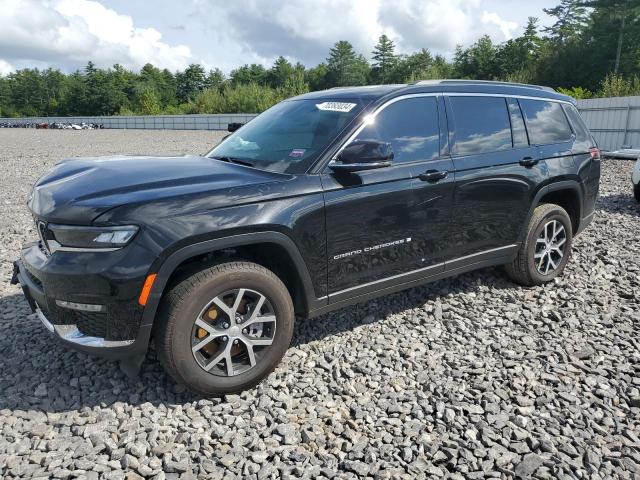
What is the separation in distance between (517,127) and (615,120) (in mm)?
16740

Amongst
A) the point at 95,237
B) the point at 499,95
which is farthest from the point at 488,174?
the point at 95,237

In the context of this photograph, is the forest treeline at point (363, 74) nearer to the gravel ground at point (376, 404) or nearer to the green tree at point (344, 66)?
the green tree at point (344, 66)

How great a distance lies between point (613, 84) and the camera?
78.7ft

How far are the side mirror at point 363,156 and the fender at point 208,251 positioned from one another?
624mm

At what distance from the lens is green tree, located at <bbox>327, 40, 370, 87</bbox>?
85125 mm

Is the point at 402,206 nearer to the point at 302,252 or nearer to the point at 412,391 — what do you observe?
the point at 302,252

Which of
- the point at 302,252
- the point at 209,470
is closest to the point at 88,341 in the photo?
the point at 209,470

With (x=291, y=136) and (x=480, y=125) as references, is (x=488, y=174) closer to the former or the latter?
(x=480, y=125)

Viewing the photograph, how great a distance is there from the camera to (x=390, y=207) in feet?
12.0

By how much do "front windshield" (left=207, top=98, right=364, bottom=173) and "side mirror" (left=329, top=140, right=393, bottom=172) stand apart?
7.2 inches

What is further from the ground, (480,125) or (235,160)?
(480,125)

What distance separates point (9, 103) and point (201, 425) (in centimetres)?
13298

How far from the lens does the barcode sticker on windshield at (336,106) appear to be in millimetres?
3768

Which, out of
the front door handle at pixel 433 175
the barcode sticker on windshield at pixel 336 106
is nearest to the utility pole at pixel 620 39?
the front door handle at pixel 433 175
